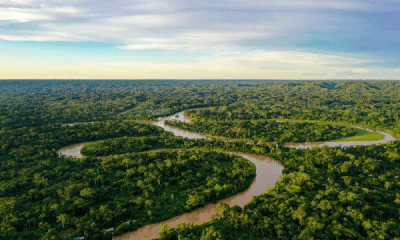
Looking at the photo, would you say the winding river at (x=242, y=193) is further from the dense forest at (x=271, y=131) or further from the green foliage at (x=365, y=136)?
the dense forest at (x=271, y=131)

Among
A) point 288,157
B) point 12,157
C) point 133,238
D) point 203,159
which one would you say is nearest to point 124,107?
point 12,157

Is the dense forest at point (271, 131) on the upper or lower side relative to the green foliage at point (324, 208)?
upper

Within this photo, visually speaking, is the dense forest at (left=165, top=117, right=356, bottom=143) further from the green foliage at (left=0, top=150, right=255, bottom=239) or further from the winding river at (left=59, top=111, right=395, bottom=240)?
the green foliage at (left=0, top=150, right=255, bottom=239)

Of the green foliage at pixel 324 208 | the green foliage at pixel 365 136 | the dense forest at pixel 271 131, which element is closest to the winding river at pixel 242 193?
the green foliage at pixel 365 136

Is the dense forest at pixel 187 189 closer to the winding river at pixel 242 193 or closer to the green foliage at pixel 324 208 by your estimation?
the green foliage at pixel 324 208

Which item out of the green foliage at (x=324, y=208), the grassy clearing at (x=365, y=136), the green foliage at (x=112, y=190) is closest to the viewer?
the green foliage at (x=324, y=208)

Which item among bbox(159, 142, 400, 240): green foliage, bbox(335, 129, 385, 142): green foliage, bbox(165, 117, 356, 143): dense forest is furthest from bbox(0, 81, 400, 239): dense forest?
bbox(335, 129, 385, 142): green foliage

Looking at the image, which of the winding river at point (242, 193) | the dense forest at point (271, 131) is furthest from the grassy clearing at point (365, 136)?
the winding river at point (242, 193)

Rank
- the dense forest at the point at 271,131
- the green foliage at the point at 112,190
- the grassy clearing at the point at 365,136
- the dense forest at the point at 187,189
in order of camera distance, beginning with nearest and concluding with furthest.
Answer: the dense forest at the point at 187,189 → the green foliage at the point at 112,190 → the dense forest at the point at 271,131 → the grassy clearing at the point at 365,136

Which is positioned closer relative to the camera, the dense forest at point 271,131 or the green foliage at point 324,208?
the green foliage at point 324,208

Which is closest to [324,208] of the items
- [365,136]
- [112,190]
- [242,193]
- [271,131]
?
[242,193]

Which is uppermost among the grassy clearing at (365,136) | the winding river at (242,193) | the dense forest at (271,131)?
the dense forest at (271,131)

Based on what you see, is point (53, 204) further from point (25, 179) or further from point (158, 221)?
point (158, 221)
